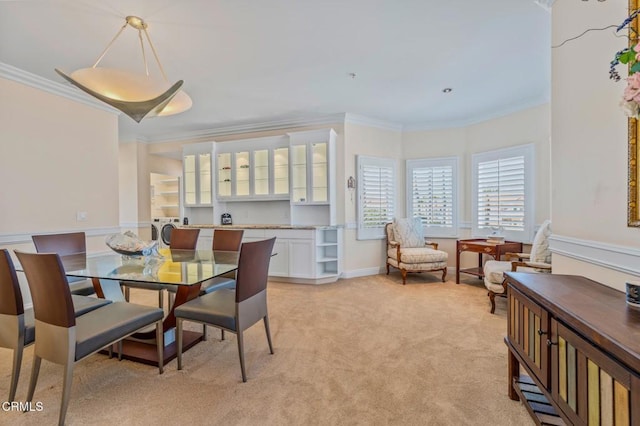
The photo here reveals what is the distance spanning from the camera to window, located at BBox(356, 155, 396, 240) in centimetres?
503

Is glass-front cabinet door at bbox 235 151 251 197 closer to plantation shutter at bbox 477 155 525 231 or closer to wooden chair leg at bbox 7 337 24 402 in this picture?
wooden chair leg at bbox 7 337 24 402

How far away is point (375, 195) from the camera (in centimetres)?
516

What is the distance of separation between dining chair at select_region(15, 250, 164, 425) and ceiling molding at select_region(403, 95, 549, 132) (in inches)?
205

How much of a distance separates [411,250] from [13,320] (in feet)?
14.7

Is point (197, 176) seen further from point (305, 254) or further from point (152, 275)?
point (152, 275)

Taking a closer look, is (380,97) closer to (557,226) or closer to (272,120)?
(272,120)

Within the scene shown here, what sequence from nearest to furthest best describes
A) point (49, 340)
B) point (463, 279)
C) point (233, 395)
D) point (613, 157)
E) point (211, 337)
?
point (613, 157), point (49, 340), point (233, 395), point (211, 337), point (463, 279)

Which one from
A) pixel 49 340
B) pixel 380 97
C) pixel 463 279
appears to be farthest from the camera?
pixel 463 279

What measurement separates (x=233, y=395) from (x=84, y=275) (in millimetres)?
1408

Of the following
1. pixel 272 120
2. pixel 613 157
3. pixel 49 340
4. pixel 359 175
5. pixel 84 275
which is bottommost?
pixel 49 340

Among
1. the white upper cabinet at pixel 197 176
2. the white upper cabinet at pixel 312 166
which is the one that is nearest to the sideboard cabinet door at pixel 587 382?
the white upper cabinet at pixel 312 166

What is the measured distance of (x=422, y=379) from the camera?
6.70 ft

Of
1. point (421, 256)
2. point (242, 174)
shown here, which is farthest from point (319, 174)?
point (421, 256)

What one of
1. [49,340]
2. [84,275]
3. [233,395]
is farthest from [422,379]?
[84,275]
